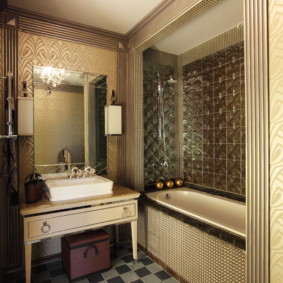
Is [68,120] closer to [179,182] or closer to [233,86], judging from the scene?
[179,182]

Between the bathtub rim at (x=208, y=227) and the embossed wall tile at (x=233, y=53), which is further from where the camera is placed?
the embossed wall tile at (x=233, y=53)

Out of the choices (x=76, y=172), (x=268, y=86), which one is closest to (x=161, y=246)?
(x=76, y=172)

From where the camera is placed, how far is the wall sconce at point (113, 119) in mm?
2764

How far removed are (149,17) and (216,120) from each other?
4.66ft

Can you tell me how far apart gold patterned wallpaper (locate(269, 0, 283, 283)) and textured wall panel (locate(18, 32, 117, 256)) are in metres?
1.98

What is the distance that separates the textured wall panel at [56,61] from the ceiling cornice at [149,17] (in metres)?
0.32

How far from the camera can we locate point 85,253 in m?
2.17

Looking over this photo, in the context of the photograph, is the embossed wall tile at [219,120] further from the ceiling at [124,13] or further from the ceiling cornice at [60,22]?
the ceiling cornice at [60,22]

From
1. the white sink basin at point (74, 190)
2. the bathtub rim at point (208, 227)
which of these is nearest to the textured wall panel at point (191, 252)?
the bathtub rim at point (208, 227)

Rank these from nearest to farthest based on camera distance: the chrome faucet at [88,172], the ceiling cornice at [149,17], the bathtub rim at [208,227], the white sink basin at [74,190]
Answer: the bathtub rim at [208,227] < the white sink basin at [74,190] < the ceiling cornice at [149,17] < the chrome faucet at [88,172]

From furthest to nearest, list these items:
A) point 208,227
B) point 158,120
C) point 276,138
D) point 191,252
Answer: point 158,120
point 191,252
point 208,227
point 276,138

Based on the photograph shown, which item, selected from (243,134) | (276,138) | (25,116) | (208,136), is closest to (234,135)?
(243,134)

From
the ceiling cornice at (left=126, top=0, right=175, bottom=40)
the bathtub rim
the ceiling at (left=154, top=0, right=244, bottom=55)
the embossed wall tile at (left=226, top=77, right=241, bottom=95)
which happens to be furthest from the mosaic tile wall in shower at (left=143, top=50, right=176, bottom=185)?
the embossed wall tile at (left=226, top=77, right=241, bottom=95)

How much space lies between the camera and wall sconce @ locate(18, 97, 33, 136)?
2.26 metres
